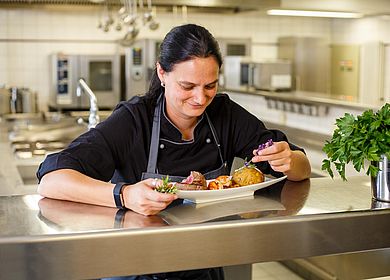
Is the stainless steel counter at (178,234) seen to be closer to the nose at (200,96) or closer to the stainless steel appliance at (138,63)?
the nose at (200,96)

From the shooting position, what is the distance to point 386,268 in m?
1.90

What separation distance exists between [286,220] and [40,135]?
360cm

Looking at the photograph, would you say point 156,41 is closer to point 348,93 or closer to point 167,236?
point 348,93

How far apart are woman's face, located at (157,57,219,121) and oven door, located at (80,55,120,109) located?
568 centimetres

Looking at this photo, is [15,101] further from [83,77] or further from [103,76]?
[103,76]

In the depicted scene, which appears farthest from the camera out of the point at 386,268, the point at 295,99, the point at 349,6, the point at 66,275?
the point at 349,6

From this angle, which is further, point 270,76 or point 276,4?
point 270,76

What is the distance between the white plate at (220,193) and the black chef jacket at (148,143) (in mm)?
294

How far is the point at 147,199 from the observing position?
1.35m

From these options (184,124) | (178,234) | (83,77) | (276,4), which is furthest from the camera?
(83,77)

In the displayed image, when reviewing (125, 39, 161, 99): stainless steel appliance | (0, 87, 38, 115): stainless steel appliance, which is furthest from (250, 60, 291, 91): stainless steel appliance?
(0, 87, 38, 115): stainless steel appliance

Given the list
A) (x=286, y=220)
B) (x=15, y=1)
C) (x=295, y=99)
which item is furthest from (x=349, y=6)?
(x=286, y=220)

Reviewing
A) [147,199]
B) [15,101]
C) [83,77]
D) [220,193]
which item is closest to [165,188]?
[147,199]

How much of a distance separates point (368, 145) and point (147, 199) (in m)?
0.57
